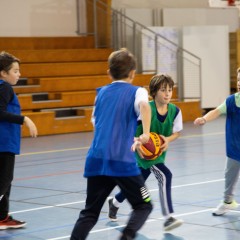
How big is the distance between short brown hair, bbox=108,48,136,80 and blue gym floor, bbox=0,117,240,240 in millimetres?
1440

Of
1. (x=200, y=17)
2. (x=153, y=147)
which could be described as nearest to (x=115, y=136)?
(x=153, y=147)

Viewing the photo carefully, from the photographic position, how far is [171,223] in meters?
5.53

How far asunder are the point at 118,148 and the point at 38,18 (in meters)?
13.6

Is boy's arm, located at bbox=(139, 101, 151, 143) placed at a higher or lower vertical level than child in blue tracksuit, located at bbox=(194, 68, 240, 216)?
higher

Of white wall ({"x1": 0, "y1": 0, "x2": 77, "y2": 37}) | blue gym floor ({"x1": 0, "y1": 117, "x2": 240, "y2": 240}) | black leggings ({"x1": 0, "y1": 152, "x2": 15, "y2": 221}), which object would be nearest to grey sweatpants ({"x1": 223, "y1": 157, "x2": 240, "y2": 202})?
blue gym floor ({"x1": 0, "y1": 117, "x2": 240, "y2": 240})

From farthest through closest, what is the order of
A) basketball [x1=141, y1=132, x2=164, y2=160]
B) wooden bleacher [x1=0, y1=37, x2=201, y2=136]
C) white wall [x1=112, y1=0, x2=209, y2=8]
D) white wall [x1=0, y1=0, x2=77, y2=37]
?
white wall [x1=112, y1=0, x2=209, y2=8] → white wall [x1=0, y1=0, x2=77, y2=37] → wooden bleacher [x1=0, y1=37, x2=201, y2=136] → basketball [x1=141, y1=132, x2=164, y2=160]

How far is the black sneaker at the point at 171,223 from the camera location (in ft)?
18.1

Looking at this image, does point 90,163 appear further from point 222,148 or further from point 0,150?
point 222,148

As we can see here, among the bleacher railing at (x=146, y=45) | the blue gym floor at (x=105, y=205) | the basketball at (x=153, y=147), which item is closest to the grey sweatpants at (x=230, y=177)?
the blue gym floor at (x=105, y=205)

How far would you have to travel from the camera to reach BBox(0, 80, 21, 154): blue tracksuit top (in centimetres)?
566

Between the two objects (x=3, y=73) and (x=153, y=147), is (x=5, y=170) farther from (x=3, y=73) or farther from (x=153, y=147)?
(x=153, y=147)

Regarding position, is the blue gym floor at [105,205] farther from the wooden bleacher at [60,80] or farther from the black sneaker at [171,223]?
the wooden bleacher at [60,80]

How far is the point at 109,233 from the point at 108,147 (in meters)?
1.23

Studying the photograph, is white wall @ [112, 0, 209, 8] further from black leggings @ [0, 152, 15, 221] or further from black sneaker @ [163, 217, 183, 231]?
black sneaker @ [163, 217, 183, 231]
